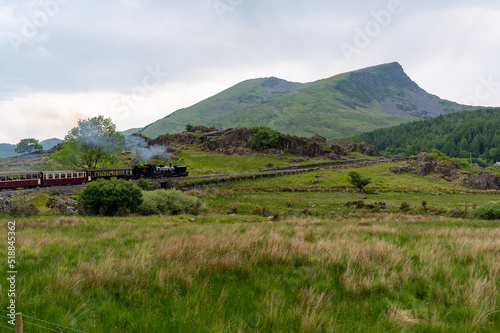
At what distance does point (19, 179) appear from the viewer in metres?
34.4

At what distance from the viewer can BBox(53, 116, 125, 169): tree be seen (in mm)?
54938

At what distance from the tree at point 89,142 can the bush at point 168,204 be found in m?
34.1

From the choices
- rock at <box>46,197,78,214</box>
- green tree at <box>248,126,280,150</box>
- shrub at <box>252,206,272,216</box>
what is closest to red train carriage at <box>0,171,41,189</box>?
rock at <box>46,197,78,214</box>

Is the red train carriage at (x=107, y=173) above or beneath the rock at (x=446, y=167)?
above

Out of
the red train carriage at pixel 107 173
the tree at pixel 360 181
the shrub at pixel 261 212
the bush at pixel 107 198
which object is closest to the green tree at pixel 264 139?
the tree at pixel 360 181

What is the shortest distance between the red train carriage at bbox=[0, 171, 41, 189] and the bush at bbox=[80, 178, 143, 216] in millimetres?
15584

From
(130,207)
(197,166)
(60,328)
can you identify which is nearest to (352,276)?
(60,328)

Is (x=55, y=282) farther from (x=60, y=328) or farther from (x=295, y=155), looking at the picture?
(x=295, y=155)

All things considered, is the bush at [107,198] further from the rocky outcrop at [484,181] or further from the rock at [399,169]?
the rocky outcrop at [484,181]

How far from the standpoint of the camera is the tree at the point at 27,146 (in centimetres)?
15625

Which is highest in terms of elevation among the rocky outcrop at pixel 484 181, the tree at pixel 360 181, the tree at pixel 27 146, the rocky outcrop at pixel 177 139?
the tree at pixel 27 146

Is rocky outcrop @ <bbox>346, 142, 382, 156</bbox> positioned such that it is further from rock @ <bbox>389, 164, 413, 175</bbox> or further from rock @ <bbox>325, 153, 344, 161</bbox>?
rock @ <bbox>389, 164, 413, 175</bbox>

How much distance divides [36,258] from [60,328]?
4619 mm

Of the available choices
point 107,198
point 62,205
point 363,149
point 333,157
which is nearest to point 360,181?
point 107,198
